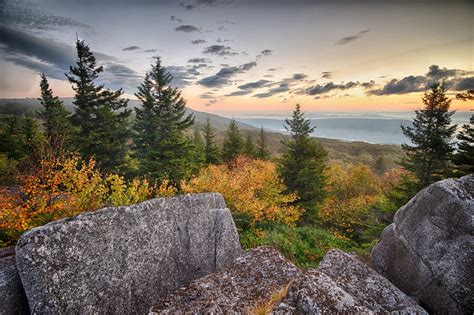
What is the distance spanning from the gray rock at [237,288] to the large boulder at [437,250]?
421 cm

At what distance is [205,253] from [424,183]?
15.2 m

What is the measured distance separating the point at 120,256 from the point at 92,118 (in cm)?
2100

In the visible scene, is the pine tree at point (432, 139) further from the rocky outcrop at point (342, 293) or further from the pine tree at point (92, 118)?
the pine tree at point (92, 118)

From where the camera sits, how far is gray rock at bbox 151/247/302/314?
4844 millimetres

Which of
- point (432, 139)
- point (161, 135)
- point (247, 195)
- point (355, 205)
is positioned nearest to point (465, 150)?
point (432, 139)

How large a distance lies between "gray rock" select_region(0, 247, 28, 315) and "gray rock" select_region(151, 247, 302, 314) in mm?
3338

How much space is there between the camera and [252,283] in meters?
5.72

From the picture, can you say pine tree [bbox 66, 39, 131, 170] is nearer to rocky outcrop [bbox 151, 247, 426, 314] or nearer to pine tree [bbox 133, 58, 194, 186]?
pine tree [bbox 133, 58, 194, 186]

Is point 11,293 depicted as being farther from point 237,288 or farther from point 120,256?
point 237,288

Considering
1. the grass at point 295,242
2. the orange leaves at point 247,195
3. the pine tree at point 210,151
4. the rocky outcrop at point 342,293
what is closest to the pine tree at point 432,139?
the grass at point 295,242

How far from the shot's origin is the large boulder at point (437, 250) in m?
6.17

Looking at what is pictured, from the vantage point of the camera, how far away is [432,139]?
46.5 ft

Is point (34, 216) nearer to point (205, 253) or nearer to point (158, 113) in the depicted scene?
point (205, 253)

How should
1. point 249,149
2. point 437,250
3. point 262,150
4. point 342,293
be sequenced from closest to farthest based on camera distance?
point 342,293 → point 437,250 → point 249,149 → point 262,150
